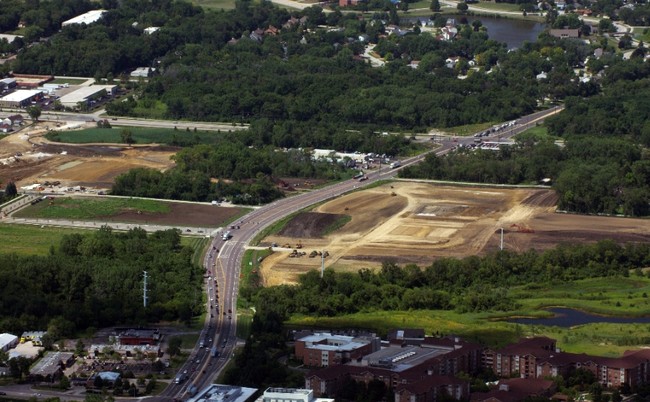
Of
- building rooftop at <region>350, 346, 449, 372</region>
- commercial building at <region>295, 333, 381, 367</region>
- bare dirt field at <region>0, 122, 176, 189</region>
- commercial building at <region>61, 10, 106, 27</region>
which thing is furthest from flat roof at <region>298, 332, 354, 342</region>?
commercial building at <region>61, 10, 106, 27</region>

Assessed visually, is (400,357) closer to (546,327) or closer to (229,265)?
(546,327)

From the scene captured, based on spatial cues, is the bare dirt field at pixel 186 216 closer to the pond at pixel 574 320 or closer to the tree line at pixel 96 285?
the tree line at pixel 96 285

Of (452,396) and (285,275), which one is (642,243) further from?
(452,396)

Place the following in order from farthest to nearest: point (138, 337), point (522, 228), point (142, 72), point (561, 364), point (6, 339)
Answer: point (142, 72)
point (522, 228)
point (138, 337)
point (6, 339)
point (561, 364)

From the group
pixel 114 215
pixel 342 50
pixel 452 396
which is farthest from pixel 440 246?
pixel 342 50

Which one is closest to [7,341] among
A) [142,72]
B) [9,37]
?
[142,72]
